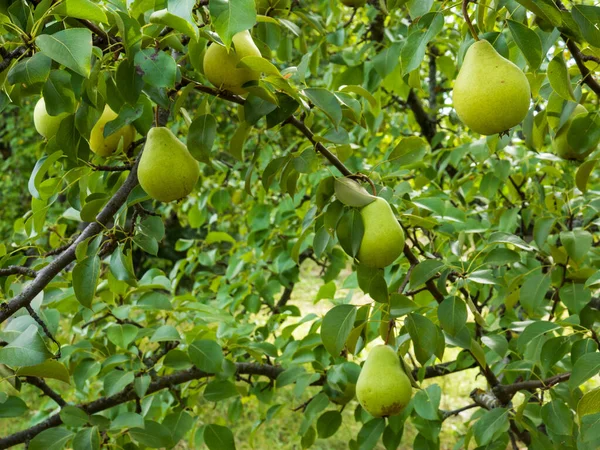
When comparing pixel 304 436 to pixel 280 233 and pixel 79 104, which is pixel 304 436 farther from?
pixel 79 104

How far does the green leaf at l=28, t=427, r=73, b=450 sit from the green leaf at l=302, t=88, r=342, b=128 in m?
0.65

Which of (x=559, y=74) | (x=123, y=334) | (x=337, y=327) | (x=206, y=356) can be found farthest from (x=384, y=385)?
(x=123, y=334)

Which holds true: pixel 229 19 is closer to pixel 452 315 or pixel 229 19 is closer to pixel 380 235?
pixel 380 235

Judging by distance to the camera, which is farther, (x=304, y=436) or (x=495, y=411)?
(x=304, y=436)

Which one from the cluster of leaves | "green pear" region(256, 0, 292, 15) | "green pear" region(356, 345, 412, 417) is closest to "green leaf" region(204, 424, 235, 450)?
the cluster of leaves

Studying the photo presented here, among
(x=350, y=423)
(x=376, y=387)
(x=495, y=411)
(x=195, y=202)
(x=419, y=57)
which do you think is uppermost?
(x=419, y=57)

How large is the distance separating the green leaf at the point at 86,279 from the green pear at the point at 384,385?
41cm

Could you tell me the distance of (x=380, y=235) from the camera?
0.76 meters

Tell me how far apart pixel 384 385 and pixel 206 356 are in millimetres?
375

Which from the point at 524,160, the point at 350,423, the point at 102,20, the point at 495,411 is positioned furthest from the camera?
the point at 350,423

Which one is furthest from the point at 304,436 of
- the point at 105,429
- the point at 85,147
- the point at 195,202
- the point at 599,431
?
the point at 195,202

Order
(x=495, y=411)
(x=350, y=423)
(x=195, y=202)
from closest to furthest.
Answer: (x=495, y=411)
(x=195, y=202)
(x=350, y=423)

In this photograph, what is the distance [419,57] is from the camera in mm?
756

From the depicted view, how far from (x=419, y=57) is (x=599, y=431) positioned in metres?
0.53
